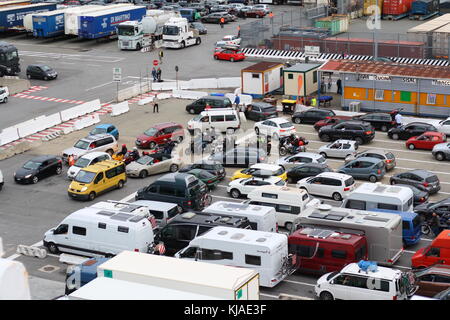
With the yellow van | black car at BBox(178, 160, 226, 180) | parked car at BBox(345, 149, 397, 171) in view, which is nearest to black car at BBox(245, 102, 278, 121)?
parked car at BBox(345, 149, 397, 171)

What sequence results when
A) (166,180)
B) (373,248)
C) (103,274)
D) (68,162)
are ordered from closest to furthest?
1. (103,274)
2. (373,248)
3. (166,180)
4. (68,162)

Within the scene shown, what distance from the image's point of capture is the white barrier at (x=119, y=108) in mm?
54750

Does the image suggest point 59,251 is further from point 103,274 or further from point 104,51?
point 104,51

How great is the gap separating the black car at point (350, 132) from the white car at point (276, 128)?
1.90 metres

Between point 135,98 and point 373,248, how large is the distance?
3202 cm

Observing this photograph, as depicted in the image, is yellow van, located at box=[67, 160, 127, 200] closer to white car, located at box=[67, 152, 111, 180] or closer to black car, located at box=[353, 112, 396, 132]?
white car, located at box=[67, 152, 111, 180]

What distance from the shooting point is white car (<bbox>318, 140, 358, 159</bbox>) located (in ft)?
145

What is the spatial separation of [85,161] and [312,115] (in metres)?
15.4

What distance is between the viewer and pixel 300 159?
42219mm

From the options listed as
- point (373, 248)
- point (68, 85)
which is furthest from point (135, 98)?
point (373, 248)

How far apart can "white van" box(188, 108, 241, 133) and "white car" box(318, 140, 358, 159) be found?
7.06 metres

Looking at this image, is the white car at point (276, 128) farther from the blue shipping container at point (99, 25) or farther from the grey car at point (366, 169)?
the blue shipping container at point (99, 25)

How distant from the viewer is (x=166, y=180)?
3750 centimetres

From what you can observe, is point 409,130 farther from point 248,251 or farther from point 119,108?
point 248,251
